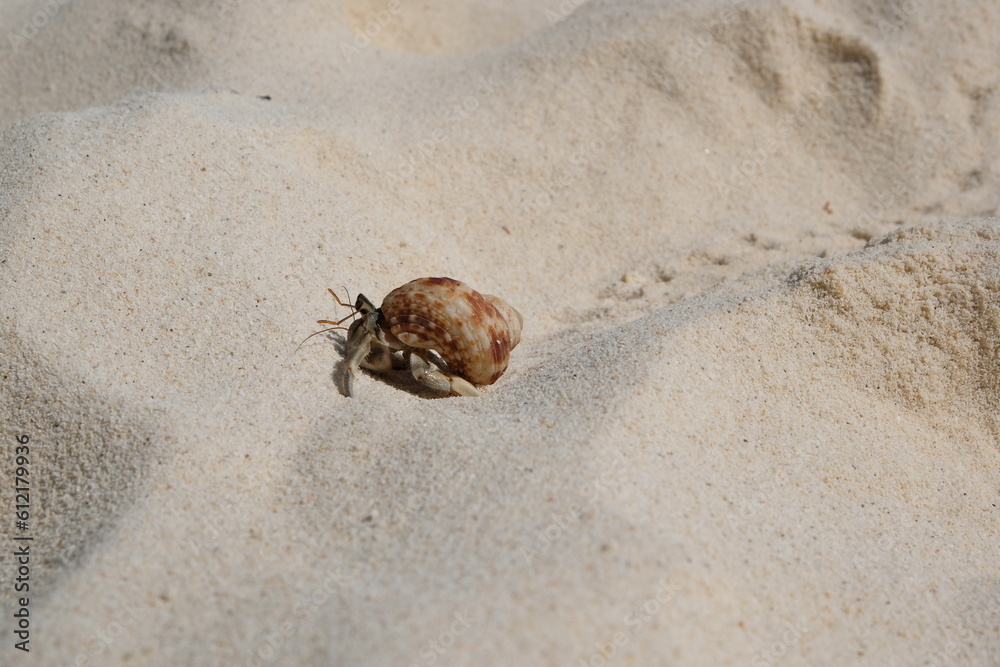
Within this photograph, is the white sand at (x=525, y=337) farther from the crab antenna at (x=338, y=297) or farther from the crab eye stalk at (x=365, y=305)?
the crab eye stalk at (x=365, y=305)

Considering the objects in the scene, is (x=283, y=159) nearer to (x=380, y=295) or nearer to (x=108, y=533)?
(x=380, y=295)

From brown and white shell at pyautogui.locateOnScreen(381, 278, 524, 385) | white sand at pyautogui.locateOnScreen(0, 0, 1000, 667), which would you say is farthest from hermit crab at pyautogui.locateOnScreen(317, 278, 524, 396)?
white sand at pyautogui.locateOnScreen(0, 0, 1000, 667)

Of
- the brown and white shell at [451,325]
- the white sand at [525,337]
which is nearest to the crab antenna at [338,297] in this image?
the white sand at [525,337]

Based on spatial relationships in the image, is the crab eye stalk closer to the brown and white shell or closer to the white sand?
the brown and white shell

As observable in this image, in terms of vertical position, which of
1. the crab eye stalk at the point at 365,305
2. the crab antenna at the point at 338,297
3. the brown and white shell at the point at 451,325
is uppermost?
the brown and white shell at the point at 451,325

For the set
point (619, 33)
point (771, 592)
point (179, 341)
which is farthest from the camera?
point (619, 33)

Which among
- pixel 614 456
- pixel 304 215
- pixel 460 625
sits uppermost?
pixel 614 456

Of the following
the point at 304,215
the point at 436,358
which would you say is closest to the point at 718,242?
the point at 436,358
